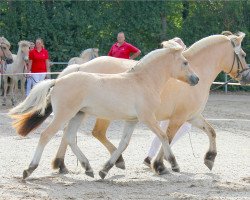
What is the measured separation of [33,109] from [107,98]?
3.19 feet

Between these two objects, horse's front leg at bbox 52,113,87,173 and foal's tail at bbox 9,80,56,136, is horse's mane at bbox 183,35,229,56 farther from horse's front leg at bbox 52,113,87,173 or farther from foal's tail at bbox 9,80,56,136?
foal's tail at bbox 9,80,56,136

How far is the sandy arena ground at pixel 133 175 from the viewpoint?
8656mm

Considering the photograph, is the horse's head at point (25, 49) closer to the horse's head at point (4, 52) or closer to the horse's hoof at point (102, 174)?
the horse's head at point (4, 52)

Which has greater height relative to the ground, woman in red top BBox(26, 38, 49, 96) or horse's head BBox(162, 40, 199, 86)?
horse's head BBox(162, 40, 199, 86)

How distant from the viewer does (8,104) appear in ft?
71.4

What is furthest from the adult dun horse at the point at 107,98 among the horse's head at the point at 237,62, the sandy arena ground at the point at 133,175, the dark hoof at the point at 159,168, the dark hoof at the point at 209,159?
the horse's head at the point at 237,62

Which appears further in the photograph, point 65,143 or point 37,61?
point 37,61

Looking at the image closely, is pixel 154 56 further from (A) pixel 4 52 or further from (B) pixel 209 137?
(A) pixel 4 52

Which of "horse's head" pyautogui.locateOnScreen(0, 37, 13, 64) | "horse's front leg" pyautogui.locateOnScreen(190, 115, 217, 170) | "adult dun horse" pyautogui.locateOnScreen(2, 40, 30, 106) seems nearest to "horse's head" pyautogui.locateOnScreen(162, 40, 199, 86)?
"horse's front leg" pyautogui.locateOnScreen(190, 115, 217, 170)

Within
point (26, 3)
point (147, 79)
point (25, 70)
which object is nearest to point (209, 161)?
point (147, 79)

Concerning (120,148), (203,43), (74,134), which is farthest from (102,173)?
(203,43)

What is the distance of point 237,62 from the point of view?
1123cm

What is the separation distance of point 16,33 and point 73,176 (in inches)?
668

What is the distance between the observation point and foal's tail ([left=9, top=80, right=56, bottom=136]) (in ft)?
31.3
